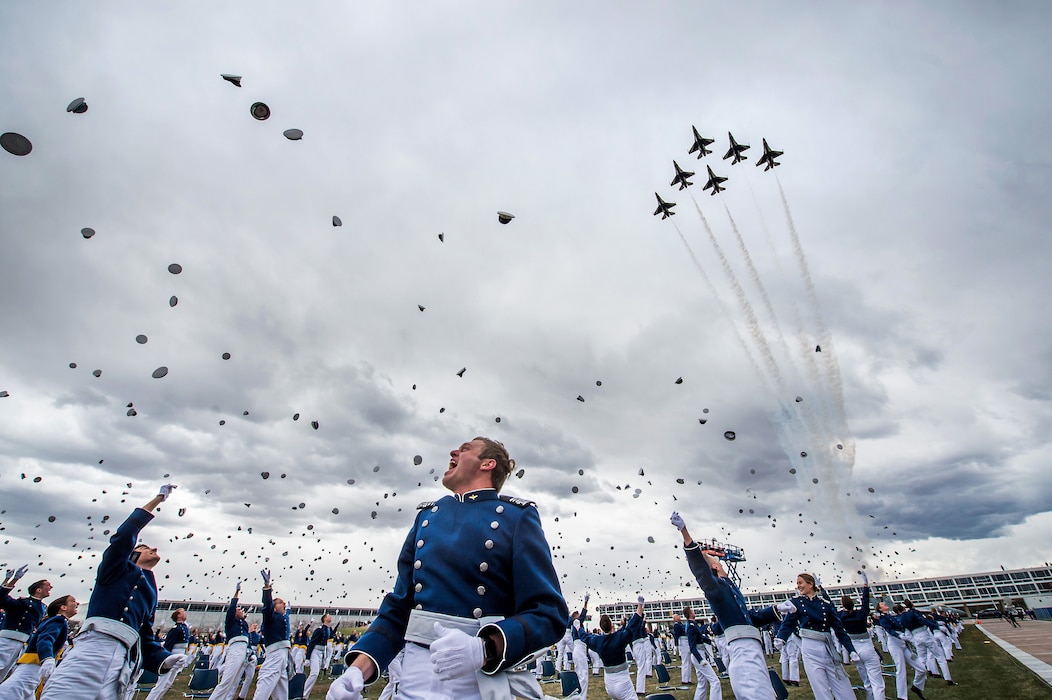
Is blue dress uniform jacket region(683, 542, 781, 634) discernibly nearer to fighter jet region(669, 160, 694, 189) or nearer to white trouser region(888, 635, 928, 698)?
white trouser region(888, 635, 928, 698)

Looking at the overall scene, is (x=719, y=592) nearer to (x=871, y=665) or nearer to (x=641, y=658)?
(x=871, y=665)

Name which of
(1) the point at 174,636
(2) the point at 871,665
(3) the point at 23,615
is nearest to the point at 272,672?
(1) the point at 174,636

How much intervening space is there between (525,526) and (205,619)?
143310 mm

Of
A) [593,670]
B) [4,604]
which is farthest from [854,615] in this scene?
[593,670]

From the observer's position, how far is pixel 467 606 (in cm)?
301

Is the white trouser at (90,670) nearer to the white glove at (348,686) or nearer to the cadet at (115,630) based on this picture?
the cadet at (115,630)

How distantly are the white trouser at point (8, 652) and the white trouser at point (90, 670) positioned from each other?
947 cm

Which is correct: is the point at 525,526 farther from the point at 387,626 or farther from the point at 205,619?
the point at 205,619

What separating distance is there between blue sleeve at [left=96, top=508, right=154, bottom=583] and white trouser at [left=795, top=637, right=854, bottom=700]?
1401cm

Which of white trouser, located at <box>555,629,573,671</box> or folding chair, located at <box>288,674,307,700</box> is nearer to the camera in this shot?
folding chair, located at <box>288,674,307,700</box>

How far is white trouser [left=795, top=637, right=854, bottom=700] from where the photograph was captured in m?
12.1

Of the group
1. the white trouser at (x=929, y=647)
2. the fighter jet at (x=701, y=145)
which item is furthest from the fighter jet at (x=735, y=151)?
the white trouser at (x=929, y=647)

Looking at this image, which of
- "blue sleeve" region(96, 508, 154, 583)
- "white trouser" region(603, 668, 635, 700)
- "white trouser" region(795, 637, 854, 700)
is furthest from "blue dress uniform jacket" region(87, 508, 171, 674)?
"white trouser" region(795, 637, 854, 700)

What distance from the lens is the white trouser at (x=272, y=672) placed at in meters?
16.3
